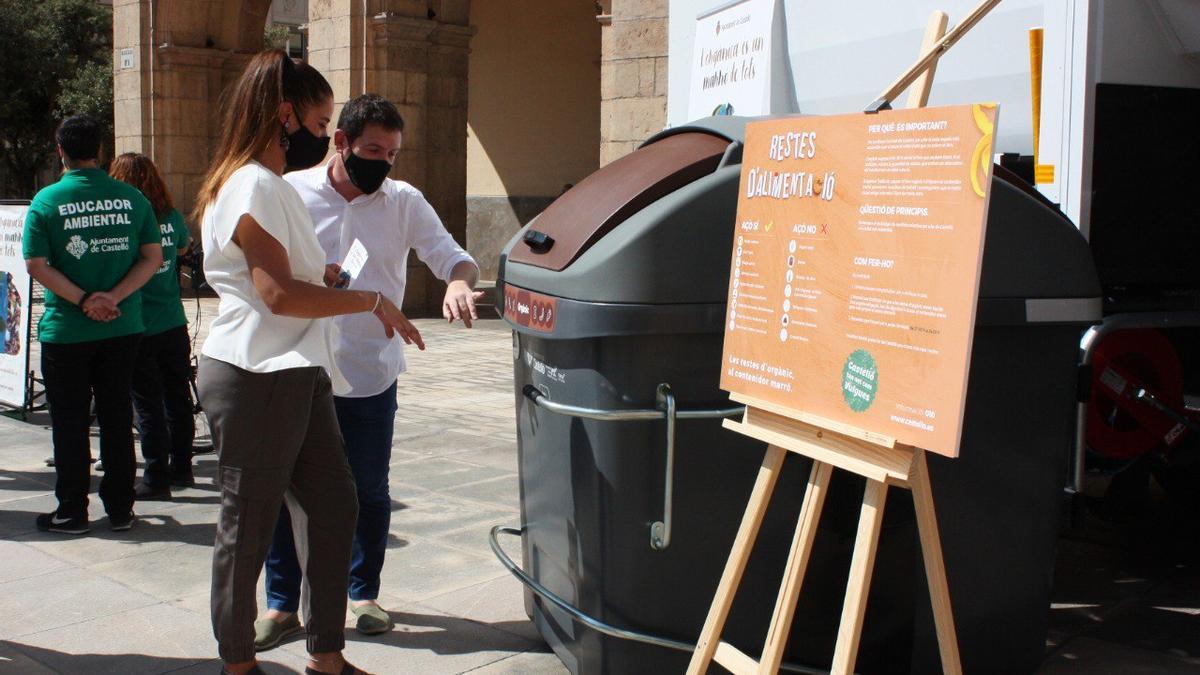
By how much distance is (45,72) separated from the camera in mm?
29641

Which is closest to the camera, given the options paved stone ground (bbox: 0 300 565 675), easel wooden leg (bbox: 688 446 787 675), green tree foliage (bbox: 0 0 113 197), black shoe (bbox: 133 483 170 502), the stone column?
easel wooden leg (bbox: 688 446 787 675)

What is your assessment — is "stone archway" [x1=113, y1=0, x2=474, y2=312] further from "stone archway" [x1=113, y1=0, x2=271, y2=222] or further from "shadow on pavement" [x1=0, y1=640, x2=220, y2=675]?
"shadow on pavement" [x1=0, y1=640, x2=220, y2=675]

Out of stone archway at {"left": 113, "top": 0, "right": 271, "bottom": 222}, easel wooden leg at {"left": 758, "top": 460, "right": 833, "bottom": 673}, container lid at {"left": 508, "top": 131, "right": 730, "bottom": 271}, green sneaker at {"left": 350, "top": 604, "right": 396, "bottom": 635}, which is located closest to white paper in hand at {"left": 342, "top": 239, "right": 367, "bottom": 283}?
container lid at {"left": 508, "top": 131, "right": 730, "bottom": 271}

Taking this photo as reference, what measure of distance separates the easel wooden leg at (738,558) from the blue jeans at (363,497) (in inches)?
53.3

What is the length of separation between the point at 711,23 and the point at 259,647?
4.56m

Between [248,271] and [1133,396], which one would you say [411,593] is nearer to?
[248,271]

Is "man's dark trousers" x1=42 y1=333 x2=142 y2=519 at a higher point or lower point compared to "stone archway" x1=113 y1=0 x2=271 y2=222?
lower

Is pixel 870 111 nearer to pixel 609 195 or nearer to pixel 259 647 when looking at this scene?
pixel 609 195

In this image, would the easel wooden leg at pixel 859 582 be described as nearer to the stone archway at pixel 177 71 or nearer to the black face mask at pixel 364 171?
the black face mask at pixel 364 171

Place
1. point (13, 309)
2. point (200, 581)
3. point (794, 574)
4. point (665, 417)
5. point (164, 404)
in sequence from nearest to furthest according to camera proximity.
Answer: point (794, 574), point (665, 417), point (200, 581), point (164, 404), point (13, 309)

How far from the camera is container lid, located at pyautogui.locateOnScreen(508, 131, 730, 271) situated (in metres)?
3.34

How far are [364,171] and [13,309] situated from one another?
14.2ft

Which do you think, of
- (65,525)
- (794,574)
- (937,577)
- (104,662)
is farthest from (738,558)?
(65,525)

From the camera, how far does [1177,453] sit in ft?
16.0
